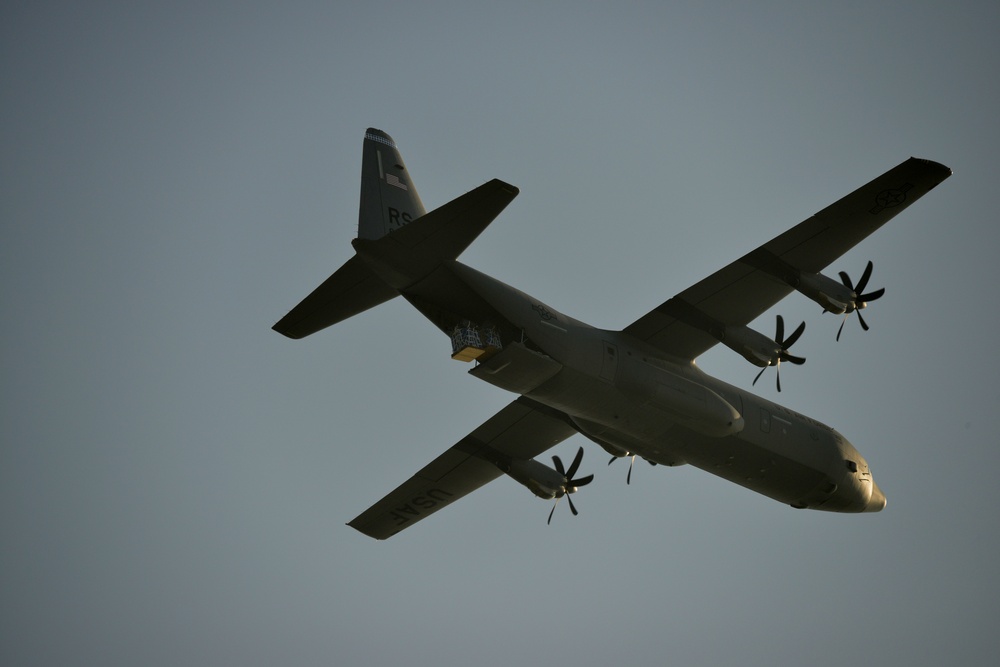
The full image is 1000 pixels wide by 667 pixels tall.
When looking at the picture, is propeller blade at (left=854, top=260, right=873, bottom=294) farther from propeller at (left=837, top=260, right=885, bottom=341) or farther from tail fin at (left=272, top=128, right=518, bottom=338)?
tail fin at (left=272, top=128, right=518, bottom=338)

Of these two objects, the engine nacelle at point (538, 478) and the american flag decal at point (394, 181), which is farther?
the engine nacelle at point (538, 478)

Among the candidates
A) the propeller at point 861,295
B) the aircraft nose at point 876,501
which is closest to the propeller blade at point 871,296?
the propeller at point 861,295

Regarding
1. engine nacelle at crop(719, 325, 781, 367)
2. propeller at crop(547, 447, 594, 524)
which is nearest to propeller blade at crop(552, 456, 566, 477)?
propeller at crop(547, 447, 594, 524)

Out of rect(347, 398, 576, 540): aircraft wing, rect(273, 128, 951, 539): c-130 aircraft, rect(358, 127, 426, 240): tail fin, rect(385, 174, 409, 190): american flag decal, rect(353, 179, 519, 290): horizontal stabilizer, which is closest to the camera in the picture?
rect(353, 179, 519, 290): horizontal stabilizer

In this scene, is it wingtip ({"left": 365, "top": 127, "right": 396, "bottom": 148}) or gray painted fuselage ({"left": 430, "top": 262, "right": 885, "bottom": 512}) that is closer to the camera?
gray painted fuselage ({"left": 430, "top": 262, "right": 885, "bottom": 512})

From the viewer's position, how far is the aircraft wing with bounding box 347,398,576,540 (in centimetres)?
2767

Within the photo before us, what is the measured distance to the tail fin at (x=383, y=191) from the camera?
23516 millimetres

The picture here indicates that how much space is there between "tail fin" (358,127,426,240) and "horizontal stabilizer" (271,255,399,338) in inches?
46.4

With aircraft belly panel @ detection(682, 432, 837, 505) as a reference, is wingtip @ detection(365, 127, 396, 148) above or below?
above

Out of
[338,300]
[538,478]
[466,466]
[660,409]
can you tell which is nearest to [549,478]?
[538,478]

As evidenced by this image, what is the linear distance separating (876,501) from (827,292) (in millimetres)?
8613

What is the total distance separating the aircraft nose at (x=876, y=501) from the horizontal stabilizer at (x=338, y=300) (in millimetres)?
15272

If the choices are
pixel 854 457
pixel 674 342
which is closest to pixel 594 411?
pixel 674 342

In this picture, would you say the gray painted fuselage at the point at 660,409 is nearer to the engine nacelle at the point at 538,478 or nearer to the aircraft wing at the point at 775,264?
the aircraft wing at the point at 775,264
